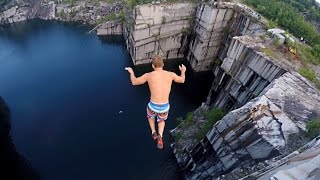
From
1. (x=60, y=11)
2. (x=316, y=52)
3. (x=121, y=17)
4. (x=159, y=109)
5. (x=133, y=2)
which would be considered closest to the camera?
(x=159, y=109)

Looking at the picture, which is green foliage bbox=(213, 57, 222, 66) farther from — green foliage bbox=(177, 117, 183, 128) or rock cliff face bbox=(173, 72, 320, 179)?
rock cliff face bbox=(173, 72, 320, 179)

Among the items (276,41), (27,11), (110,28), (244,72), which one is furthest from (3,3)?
(276,41)

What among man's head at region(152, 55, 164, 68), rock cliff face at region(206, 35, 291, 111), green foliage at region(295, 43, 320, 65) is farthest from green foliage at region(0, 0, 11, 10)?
man's head at region(152, 55, 164, 68)

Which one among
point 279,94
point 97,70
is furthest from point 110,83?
point 279,94

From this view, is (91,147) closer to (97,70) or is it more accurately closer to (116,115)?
(116,115)

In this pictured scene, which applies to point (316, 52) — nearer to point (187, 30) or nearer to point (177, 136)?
point (177, 136)

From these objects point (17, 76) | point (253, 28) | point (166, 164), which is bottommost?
point (17, 76)
